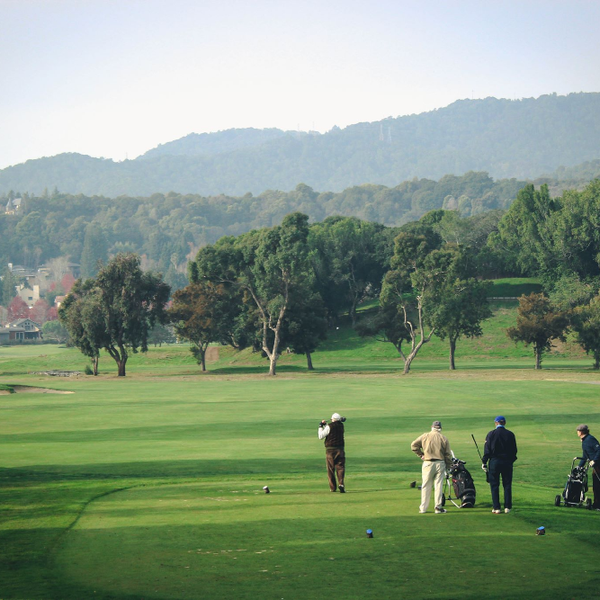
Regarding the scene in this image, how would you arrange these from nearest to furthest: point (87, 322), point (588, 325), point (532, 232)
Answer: point (588, 325), point (87, 322), point (532, 232)

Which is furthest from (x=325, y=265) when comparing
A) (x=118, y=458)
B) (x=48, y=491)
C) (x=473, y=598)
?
(x=473, y=598)

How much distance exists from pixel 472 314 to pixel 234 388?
29525 millimetres

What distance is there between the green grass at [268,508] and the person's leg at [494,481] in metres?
0.39

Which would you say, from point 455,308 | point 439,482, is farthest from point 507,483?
point 455,308

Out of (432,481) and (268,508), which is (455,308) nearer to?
(432,481)

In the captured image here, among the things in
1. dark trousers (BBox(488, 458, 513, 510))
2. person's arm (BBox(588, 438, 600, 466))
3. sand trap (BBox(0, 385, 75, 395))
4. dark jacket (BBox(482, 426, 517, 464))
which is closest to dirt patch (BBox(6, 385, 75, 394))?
sand trap (BBox(0, 385, 75, 395))

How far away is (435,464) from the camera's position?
18875 millimetres

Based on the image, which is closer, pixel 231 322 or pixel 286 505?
pixel 286 505

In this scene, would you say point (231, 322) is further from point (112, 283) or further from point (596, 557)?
point (596, 557)

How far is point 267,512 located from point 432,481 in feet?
11.7

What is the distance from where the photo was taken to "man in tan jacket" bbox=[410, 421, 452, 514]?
18.7 m

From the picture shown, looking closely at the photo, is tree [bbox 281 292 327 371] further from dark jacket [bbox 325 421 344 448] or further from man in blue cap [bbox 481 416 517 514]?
man in blue cap [bbox 481 416 517 514]

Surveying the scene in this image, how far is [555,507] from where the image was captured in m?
19.9

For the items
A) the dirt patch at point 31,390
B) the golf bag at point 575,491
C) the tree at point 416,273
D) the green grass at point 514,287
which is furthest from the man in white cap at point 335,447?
the green grass at point 514,287
